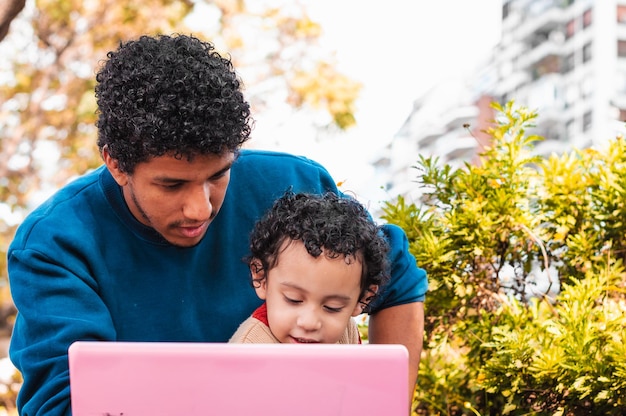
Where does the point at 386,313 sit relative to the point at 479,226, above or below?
below

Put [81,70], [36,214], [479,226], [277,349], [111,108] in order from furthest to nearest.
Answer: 1. [81,70]
2. [479,226]
3. [36,214]
4. [111,108]
5. [277,349]

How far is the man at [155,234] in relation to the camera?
Answer: 6.35ft

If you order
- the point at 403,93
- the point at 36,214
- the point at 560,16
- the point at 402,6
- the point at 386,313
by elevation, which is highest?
the point at 560,16

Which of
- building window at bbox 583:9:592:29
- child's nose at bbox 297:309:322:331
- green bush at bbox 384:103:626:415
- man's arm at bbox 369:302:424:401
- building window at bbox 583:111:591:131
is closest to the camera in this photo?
child's nose at bbox 297:309:322:331

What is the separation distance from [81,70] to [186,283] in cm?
951

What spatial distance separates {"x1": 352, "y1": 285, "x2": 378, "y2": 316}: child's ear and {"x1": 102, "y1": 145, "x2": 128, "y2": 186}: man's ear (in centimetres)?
61

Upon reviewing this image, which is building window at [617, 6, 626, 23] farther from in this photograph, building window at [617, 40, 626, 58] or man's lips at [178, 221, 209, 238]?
man's lips at [178, 221, 209, 238]

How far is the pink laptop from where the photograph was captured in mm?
1354

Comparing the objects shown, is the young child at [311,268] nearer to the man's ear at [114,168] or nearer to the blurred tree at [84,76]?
the man's ear at [114,168]

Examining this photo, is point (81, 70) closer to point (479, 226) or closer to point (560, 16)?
point (479, 226)

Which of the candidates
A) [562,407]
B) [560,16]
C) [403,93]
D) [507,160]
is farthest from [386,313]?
[560,16]

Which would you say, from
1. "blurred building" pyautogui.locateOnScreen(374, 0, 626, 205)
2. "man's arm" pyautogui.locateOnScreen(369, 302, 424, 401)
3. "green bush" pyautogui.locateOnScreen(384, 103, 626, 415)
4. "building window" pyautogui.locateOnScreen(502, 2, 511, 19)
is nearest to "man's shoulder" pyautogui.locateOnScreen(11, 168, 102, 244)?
"man's arm" pyautogui.locateOnScreen(369, 302, 424, 401)

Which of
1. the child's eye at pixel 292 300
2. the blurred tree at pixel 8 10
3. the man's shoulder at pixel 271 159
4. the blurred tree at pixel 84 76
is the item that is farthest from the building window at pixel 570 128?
the child's eye at pixel 292 300

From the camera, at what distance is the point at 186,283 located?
7.50 ft
